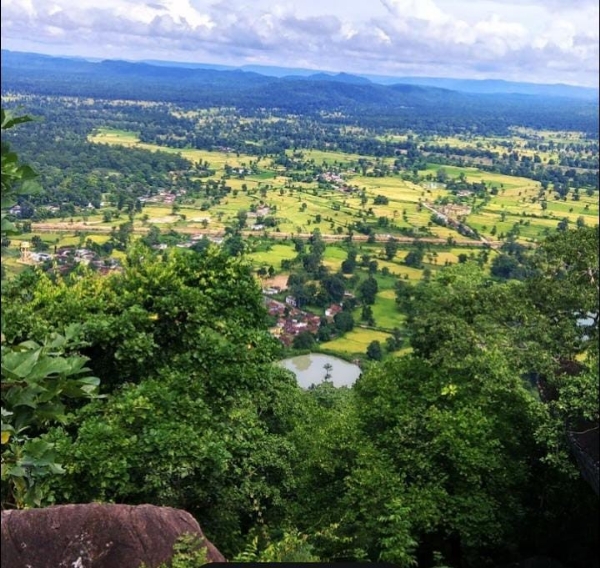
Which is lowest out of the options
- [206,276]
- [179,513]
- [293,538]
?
[293,538]

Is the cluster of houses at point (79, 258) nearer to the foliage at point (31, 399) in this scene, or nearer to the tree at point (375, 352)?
the tree at point (375, 352)

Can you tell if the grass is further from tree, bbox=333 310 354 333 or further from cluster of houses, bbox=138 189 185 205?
cluster of houses, bbox=138 189 185 205

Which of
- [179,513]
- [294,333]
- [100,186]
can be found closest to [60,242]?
[294,333]

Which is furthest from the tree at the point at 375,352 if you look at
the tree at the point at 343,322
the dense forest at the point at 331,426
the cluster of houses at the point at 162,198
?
the cluster of houses at the point at 162,198

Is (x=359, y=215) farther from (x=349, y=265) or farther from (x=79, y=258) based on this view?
(x=79, y=258)

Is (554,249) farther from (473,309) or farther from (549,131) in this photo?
(549,131)
